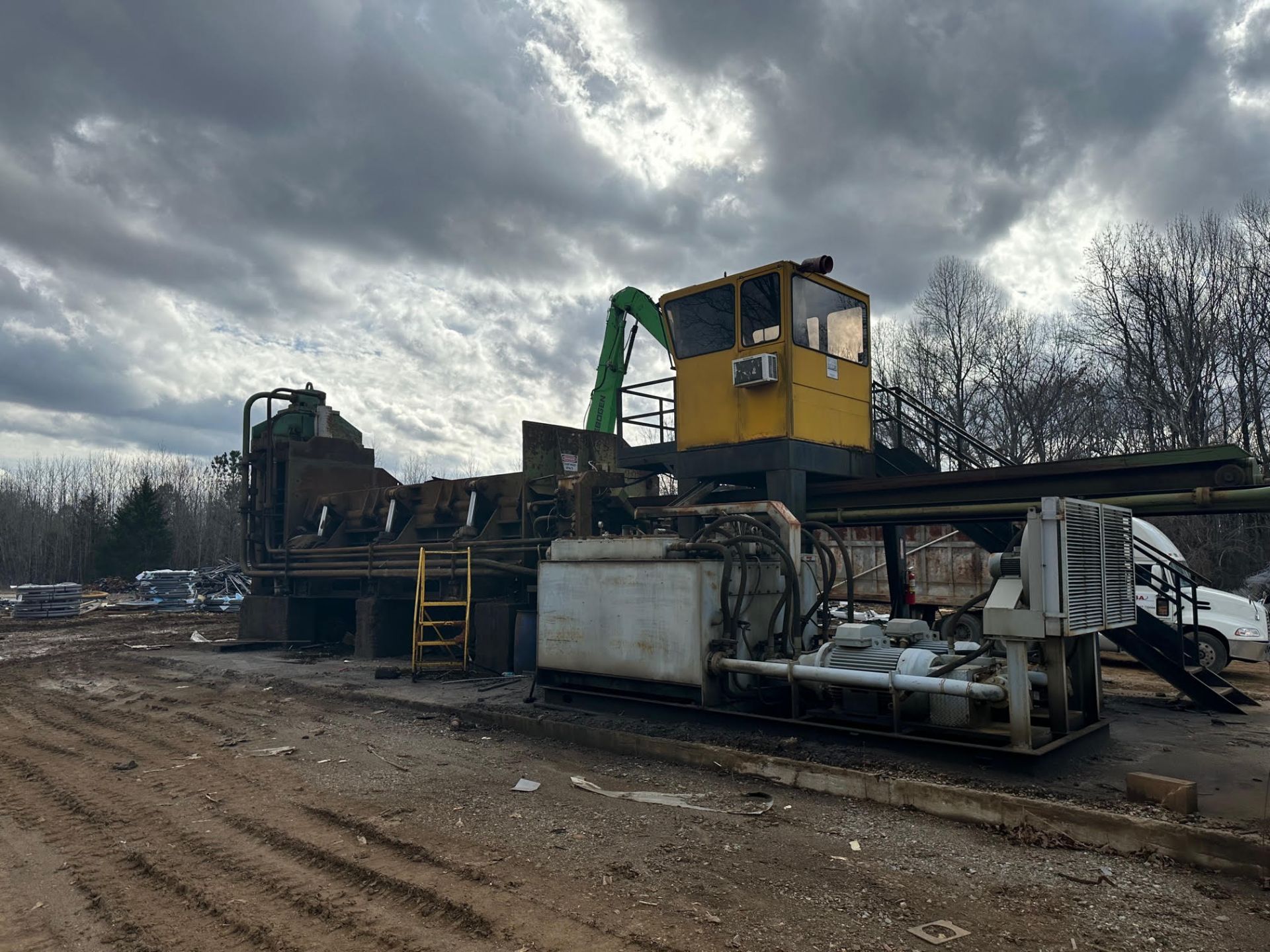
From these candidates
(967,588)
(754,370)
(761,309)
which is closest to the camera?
(754,370)

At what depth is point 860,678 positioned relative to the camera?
19.5ft

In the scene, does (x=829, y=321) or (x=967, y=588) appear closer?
(x=829, y=321)

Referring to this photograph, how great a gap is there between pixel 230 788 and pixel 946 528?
733 inches

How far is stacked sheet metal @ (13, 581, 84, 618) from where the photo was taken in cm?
2362

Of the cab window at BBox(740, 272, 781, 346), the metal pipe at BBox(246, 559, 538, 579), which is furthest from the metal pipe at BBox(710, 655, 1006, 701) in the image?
the metal pipe at BBox(246, 559, 538, 579)

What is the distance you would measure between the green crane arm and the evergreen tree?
1371 inches

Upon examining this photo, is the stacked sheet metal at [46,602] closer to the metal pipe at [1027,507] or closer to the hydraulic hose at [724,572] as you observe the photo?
the hydraulic hose at [724,572]

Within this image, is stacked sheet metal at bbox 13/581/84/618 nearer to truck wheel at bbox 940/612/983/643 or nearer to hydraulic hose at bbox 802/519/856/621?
hydraulic hose at bbox 802/519/856/621

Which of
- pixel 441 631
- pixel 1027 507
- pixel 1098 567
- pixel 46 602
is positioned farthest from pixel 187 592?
pixel 1098 567

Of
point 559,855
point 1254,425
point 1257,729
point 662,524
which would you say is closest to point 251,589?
point 662,524

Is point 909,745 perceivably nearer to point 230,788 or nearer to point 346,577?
point 230,788

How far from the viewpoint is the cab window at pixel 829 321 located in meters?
8.85

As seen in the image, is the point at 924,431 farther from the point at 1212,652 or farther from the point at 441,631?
the point at 441,631

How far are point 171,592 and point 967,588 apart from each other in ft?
83.4
